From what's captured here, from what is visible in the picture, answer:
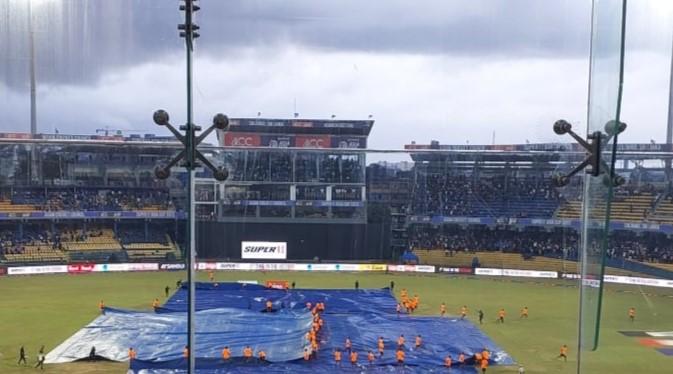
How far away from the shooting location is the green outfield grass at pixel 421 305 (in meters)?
13.7

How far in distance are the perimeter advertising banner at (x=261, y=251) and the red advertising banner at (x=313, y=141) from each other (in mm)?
5790

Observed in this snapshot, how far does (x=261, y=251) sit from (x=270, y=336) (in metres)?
A: 17.8

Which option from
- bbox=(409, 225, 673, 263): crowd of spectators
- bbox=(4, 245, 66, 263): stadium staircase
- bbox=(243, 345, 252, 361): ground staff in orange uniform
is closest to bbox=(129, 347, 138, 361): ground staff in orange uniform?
bbox=(243, 345, 252, 361): ground staff in orange uniform

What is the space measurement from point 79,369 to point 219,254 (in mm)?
18420

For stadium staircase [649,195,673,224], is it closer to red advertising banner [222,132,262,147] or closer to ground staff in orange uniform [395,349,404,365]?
ground staff in orange uniform [395,349,404,365]

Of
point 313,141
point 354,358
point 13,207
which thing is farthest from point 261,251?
point 354,358

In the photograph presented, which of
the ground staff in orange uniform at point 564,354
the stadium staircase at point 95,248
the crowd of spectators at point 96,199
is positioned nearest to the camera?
the ground staff in orange uniform at point 564,354

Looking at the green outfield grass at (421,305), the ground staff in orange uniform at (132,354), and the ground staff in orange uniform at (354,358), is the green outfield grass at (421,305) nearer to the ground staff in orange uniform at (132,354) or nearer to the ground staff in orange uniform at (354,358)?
the ground staff in orange uniform at (132,354)

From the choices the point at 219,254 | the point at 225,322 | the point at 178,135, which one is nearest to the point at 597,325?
the point at 178,135

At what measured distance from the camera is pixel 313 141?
106 ft

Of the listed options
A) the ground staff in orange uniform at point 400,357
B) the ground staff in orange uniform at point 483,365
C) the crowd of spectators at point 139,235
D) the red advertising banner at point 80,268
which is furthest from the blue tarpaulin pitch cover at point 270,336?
A: the red advertising banner at point 80,268

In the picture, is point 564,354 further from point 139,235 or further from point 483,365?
point 139,235

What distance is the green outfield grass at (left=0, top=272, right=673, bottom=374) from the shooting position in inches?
538

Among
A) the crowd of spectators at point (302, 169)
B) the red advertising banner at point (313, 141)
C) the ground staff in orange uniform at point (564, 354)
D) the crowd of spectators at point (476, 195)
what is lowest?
the ground staff in orange uniform at point (564, 354)
